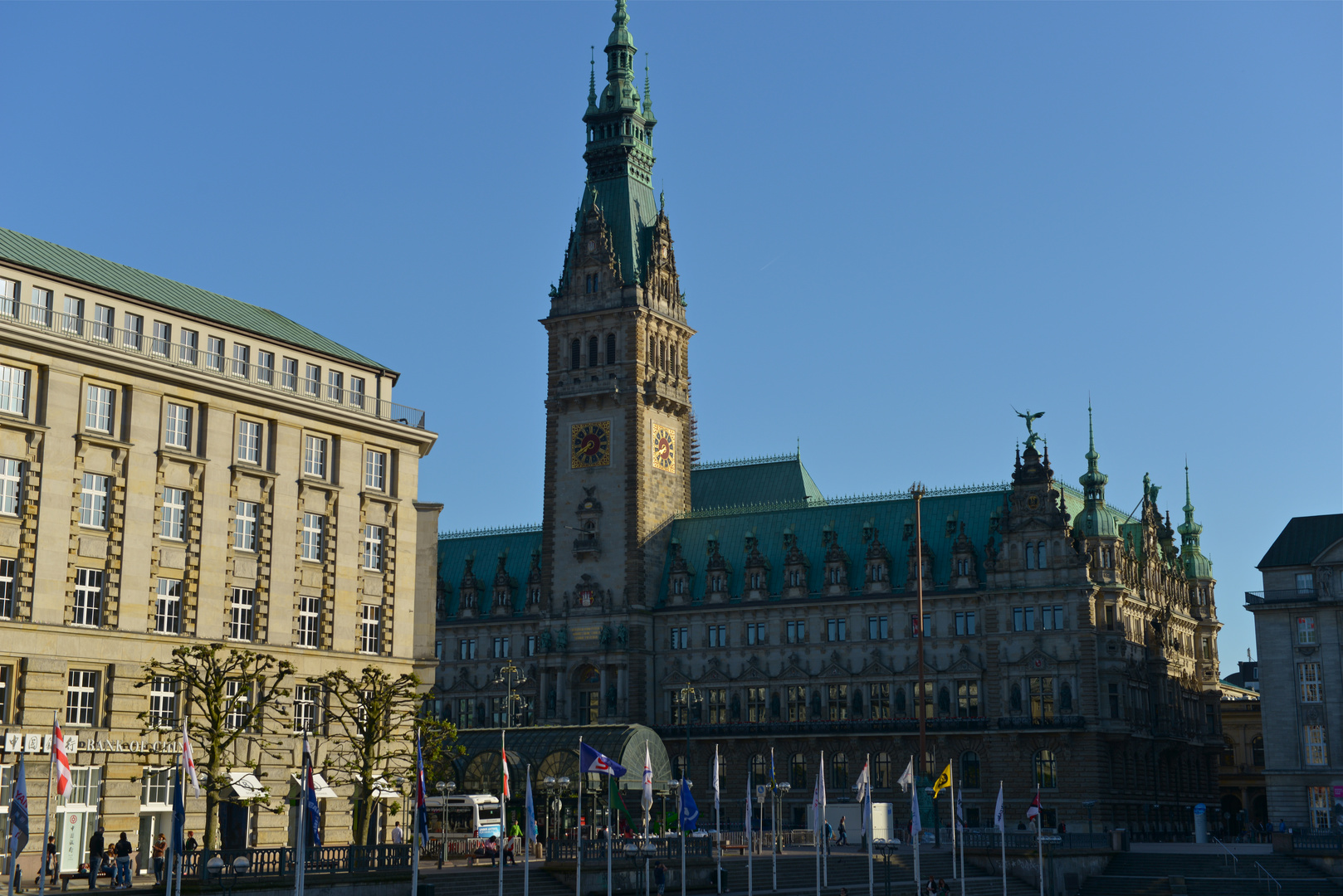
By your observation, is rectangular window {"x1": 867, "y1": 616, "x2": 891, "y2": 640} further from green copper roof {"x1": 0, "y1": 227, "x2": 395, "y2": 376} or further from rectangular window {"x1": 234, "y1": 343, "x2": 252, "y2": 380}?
rectangular window {"x1": 234, "y1": 343, "x2": 252, "y2": 380}

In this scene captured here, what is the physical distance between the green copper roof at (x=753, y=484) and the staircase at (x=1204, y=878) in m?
72.5

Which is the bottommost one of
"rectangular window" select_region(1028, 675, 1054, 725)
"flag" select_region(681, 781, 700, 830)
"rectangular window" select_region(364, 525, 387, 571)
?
"flag" select_region(681, 781, 700, 830)

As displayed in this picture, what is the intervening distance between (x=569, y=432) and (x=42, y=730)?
91953 millimetres

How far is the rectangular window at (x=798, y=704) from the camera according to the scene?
492 feet

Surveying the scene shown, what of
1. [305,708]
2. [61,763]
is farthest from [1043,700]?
[61,763]

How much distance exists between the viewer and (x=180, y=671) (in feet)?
242

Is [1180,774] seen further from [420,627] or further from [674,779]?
[420,627]

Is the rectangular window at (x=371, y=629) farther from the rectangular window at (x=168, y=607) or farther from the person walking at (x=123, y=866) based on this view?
the person walking at (x=123, y=866)

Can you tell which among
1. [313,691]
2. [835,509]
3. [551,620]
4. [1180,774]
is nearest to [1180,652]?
[1180,774]

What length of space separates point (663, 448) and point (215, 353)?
82.1 metres

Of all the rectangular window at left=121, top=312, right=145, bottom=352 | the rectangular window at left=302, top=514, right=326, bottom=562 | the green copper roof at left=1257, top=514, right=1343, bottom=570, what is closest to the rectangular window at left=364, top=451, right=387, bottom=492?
the rectangular window at left=302, top=514, right=326, bottom=562

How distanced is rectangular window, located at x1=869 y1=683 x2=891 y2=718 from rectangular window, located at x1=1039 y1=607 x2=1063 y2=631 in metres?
14.9

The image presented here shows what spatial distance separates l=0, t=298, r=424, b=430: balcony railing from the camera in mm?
75688

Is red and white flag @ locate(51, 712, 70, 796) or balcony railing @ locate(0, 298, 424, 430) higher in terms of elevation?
balcony railing @ locate(0, 298, 424, 430)
